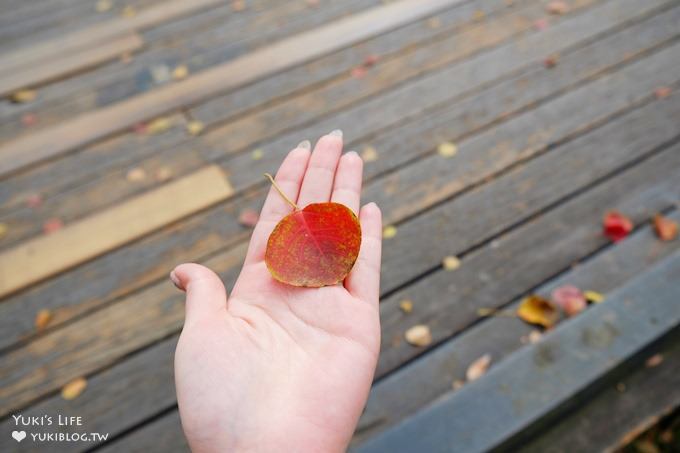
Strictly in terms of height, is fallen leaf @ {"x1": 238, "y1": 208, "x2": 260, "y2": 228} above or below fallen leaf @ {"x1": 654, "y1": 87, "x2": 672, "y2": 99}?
below

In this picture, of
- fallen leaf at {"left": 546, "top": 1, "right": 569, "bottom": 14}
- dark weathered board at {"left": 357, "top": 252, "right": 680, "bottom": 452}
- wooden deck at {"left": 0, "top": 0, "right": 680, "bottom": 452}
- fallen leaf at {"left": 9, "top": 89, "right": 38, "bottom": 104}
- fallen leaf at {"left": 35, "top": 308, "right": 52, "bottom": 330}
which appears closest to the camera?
dark weathered board at {"left": 357, "top": 252, "right": 680, "bottom": 452}

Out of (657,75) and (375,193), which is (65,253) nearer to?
(375,193)

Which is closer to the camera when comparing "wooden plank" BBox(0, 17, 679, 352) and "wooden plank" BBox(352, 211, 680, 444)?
"wooden plank" BBox(352, 211, 680, 444)

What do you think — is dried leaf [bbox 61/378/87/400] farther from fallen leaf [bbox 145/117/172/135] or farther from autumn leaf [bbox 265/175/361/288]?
fallen leaf [bbox 145/117/172/135]

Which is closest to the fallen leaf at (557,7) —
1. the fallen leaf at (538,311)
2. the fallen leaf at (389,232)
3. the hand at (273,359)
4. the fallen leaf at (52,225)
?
the fallen leaf at (389,232)

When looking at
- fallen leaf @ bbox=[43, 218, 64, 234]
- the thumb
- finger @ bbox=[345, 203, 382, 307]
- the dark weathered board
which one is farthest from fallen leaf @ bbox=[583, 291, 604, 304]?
fallen leaf @ bbox=[43, 218, 64, 234]

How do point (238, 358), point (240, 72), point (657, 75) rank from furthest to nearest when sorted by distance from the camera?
point (240, 72) < point (657, 75) < point (238, 358)

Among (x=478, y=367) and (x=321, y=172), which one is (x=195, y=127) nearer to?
(x=321, y=172)

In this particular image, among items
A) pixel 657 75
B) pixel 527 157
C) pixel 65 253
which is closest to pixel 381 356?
pixel 527 157
